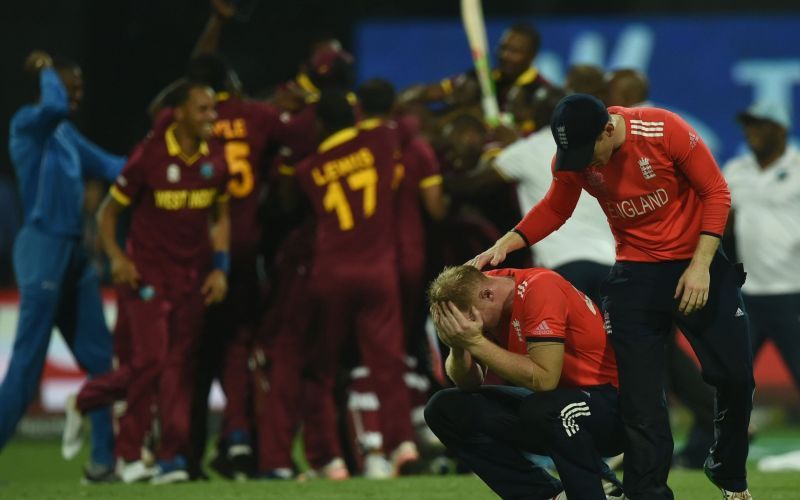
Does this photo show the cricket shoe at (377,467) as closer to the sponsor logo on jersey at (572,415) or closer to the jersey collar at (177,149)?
the jersey collar at (177,149)

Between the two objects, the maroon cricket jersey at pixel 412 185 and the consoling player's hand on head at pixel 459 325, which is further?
the maroon cricket jersey at pixel 412 185

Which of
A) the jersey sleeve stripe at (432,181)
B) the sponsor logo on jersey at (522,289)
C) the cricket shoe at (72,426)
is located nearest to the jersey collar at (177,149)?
the jersey sleeve stripe at (432,181)

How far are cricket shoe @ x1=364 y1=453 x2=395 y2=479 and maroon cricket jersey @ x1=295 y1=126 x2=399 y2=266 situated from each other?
1172mm

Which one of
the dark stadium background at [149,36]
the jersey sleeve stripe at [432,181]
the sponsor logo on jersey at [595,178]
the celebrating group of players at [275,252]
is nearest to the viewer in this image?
the sponsor logo on jersey at [595,178]

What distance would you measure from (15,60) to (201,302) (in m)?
6.52

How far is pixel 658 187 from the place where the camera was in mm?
5805

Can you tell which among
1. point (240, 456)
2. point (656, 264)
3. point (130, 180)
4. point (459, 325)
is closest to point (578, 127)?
point (656, 264)

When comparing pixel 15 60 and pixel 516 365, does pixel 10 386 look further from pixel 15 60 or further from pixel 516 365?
pixel 15 60

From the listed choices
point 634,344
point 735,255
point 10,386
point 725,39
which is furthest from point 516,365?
point 725,39

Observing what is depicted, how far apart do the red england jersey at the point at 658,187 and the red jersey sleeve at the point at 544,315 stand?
532 millimetres

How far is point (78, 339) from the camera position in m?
8.78

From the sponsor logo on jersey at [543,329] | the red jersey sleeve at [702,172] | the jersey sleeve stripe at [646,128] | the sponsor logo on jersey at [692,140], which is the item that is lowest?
the sponsor logo on jersey at [543,329]

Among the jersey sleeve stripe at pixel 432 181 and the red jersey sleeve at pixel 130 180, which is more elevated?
the red jersey sleeve at pixel 130 180

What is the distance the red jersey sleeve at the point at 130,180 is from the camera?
27.1ft
